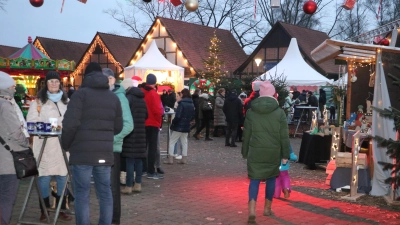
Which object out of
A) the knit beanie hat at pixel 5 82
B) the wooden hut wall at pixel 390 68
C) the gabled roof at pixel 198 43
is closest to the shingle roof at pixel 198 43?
the gabled roof at pixel 198 43

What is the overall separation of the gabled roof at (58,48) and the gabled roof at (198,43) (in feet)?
46.7

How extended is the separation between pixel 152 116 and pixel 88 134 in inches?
170

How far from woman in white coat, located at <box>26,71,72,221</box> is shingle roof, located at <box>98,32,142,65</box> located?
1341 inches

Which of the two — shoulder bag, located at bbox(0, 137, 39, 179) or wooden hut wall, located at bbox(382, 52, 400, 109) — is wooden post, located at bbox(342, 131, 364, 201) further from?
shoulder bag, located at bbox(0, 137, 39, 179)

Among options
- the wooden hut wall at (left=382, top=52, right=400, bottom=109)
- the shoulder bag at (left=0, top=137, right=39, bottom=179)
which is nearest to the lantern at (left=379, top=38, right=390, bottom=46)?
the wooden hut wall at (left=382, top=52, right=400, bottom=109)

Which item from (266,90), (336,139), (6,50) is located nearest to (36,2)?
(266,90)

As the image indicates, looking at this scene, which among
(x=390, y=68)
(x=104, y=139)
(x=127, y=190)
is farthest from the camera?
(x=390, y=68)

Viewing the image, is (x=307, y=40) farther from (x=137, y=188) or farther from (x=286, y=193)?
(x=137, y=188)

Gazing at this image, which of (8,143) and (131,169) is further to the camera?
(131,169)

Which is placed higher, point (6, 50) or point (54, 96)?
point (6, 50)

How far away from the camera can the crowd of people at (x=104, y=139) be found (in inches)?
195

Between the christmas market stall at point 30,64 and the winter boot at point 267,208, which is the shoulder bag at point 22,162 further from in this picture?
the christmas market stall at point 30,64

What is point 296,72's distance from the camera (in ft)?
81.1

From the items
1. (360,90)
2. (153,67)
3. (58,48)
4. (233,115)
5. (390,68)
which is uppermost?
(58,48)
